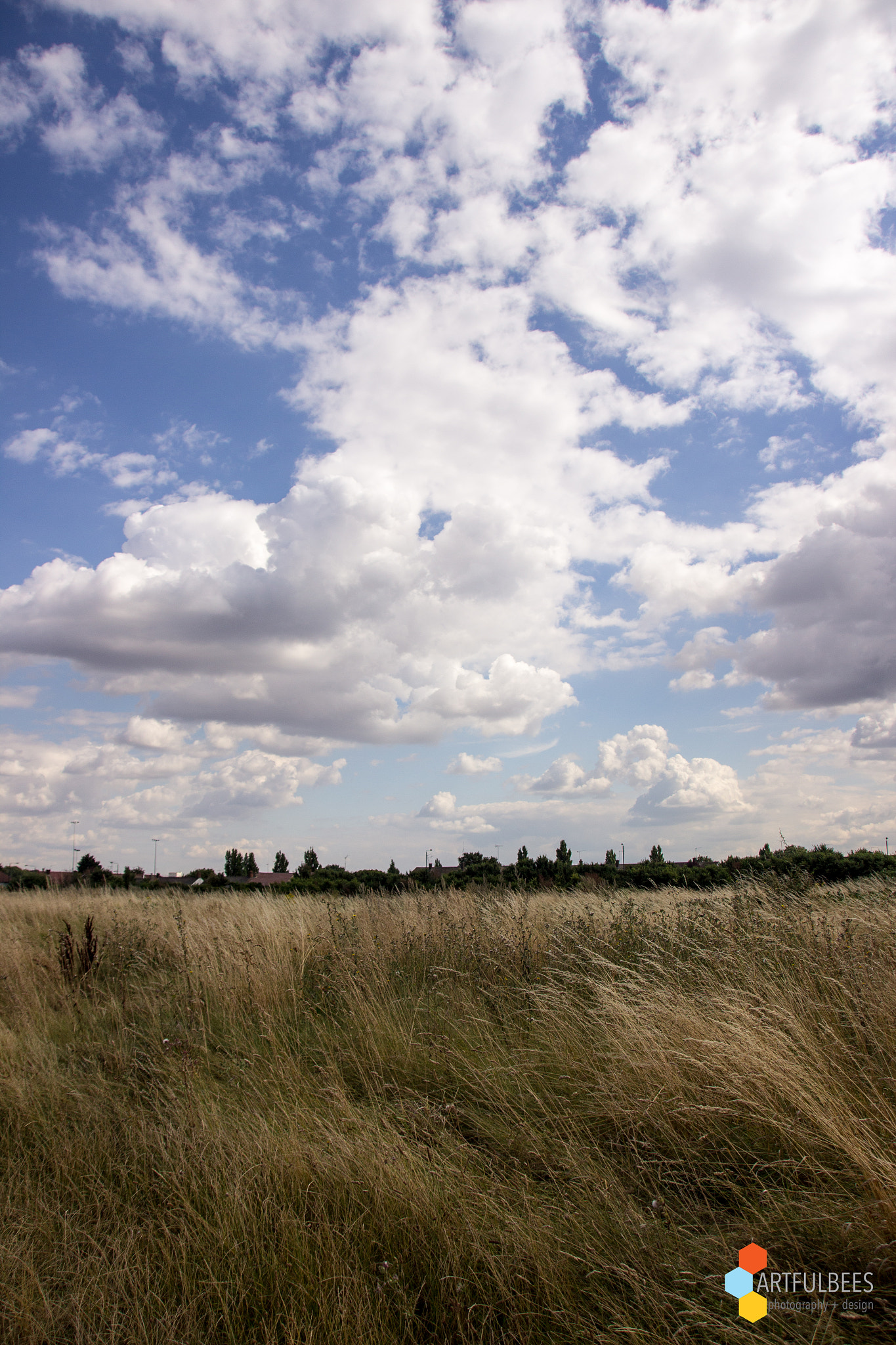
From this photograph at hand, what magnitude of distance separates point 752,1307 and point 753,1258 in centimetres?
20

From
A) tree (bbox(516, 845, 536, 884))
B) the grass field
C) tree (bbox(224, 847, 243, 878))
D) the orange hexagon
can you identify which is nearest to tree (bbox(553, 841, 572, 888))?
tree (bbox(516, 845, 536, 884))

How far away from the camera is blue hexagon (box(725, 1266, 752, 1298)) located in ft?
7.62

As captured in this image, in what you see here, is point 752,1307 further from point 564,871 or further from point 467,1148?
point 564,871

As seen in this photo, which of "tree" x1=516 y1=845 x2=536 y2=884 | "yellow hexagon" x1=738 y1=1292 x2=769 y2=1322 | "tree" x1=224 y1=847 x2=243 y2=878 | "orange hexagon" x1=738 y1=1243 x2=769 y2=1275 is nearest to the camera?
"yellow hexagon" x1=738 y1=1292 x2=769 y2=1322

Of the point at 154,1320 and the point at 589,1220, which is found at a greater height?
the point at 589,1220

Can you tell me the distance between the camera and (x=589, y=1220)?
272 centimetres

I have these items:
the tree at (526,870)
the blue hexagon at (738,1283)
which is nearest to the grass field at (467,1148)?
the blue hexagon at (738,1283)

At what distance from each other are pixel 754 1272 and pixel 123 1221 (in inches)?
106

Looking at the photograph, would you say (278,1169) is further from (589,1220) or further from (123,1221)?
(589,1220)

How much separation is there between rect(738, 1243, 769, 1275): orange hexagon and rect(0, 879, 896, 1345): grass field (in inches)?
4.4

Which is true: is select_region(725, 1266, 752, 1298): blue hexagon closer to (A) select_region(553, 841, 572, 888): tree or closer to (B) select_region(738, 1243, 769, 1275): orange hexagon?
(B) select_region(738, 1243, 769, 1275): orange hexagon

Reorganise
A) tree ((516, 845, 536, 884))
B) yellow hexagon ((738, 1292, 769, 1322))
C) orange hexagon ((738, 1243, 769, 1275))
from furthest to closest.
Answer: tree ((516, 845, 536, 884)) → orange hexagon ((738, 1243, 769, 1275)) → yellow hexagon ((738, 1292, 769, 1322))

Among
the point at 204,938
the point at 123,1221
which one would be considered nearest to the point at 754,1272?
the point at 123,1221
